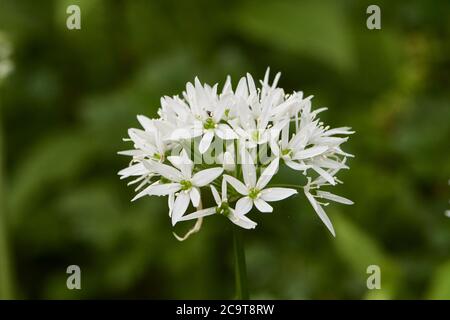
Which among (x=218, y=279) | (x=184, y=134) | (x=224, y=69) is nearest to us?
(x=184, y=134)

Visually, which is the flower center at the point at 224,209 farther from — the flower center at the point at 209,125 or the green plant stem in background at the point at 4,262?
the green plant stem in background at the point at 4,262

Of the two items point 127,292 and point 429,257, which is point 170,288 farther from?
point 429,257

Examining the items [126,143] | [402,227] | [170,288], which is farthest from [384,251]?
[126,143]

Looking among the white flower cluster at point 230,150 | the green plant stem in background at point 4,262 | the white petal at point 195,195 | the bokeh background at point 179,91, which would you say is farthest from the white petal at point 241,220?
the green plant stem in background at point 4,262

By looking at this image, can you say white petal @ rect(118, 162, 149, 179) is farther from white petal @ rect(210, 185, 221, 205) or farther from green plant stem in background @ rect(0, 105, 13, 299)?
green plant stem in background @ rect(0, 105, 13, 299)

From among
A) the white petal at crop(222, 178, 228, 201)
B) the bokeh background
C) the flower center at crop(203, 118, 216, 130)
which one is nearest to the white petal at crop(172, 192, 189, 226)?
the white petal at crop(222, 178, 228, 201)

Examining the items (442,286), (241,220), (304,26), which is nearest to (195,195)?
(241,220)
